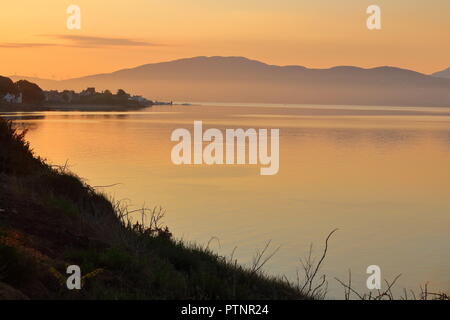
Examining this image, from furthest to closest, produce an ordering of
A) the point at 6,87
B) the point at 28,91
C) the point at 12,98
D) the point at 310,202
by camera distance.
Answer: the point at 28,91
the point at 12,98
the point at 6,87
the point at 310,202

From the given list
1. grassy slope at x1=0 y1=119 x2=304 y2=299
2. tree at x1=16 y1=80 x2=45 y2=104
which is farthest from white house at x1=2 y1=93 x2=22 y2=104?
grassy slope at x1=0 y1=119 x2=304 y2=299

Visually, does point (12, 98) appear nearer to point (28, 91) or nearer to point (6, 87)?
point (6, 87)

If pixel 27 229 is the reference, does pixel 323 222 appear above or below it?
below

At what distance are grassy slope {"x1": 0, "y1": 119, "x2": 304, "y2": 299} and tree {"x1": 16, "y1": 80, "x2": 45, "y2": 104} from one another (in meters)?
153

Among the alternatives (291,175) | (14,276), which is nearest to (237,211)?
(291,175)

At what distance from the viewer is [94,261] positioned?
10117 millimetres

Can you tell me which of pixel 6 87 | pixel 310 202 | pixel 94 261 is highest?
pixel 6 87

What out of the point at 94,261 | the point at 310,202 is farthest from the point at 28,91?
the point at 94,261

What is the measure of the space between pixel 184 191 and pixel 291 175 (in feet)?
33.0

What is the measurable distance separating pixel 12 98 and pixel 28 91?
45.9 feet

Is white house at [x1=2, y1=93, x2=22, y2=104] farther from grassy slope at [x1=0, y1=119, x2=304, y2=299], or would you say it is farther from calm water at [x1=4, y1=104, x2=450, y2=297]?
grassy slope at [x1=0, y1=119, x2=304, y2=299]

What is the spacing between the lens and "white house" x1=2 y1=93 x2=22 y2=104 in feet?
479

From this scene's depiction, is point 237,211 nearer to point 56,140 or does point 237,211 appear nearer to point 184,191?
point 184,191

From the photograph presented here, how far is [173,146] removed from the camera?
60156mm
